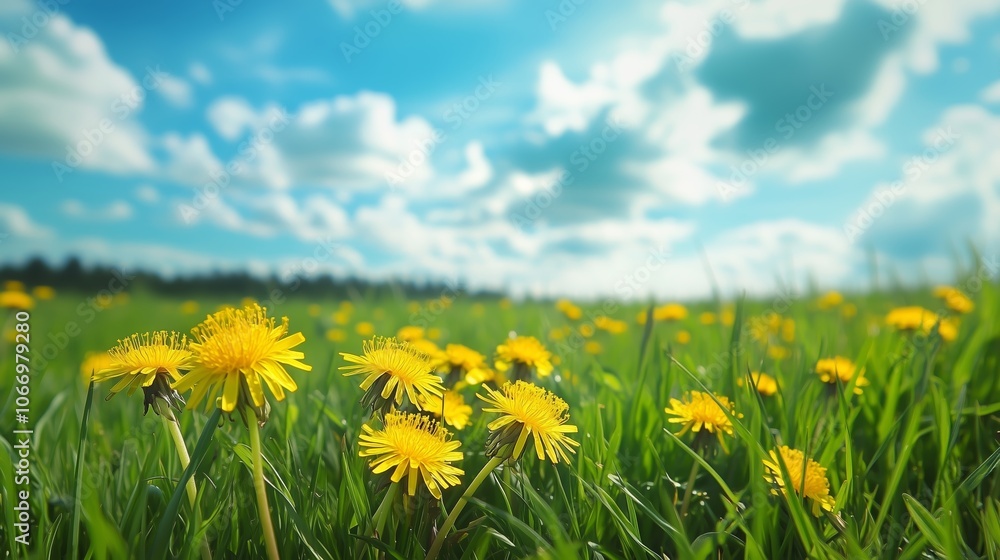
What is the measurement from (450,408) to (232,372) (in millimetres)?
750

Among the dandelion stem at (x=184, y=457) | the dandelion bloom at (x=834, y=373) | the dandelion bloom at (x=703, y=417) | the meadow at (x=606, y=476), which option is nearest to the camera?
the dandelion stem at (x=184, y=457)

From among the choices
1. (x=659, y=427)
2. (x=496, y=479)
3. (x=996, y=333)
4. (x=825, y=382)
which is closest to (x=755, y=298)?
(x=996, y=333)

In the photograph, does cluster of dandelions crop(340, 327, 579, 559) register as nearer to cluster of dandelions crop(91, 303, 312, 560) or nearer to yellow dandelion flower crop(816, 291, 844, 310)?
cluster of dandelions crop(91, 303, 312, 560)

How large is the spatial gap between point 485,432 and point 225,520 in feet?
2.78

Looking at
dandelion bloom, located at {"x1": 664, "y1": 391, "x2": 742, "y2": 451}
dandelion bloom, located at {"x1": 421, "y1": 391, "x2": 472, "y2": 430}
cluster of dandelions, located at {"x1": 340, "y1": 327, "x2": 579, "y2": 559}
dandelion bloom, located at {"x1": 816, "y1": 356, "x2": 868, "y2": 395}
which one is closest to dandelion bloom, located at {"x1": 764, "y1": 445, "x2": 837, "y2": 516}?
dandelion bloom, located at {"x1": 664, "y1": 391, "x2": 742, "y2": 451}

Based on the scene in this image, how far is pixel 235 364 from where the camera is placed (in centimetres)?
127

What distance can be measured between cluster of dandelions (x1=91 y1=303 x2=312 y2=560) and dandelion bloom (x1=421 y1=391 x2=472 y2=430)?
464 mm

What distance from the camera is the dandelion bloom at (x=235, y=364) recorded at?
49.6 inches

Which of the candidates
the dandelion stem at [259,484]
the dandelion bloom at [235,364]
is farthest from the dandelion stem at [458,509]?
the dandelion bloom at [235,364]

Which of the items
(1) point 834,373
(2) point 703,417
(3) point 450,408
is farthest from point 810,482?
(3) point 450,408

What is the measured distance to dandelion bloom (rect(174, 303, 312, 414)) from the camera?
4.14 feet

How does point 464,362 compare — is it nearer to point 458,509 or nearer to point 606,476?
point 606,476

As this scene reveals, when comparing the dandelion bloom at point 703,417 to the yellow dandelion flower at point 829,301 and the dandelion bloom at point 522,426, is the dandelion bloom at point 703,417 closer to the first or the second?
the dandelion bloom at point 522,426

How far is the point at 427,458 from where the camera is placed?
141 centimetres
